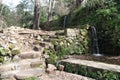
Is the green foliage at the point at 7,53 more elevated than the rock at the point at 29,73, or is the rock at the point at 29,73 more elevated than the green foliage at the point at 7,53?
the green foliage at the point at 7,53

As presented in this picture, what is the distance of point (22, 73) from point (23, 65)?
38cm

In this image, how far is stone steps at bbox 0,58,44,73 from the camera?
Answer: 176 inches

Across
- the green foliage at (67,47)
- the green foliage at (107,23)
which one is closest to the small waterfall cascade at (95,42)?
the green foliage at (107,23)

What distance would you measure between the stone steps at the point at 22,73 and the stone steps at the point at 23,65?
131 mm

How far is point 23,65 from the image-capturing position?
4742 mm

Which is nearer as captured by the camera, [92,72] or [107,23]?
[92,72]

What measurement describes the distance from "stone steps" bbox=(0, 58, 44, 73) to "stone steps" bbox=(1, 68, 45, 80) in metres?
0.13

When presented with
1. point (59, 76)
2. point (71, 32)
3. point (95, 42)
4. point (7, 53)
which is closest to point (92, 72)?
point (59, 76)

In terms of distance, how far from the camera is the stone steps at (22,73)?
420 cm

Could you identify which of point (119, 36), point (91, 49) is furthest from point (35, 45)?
point (119, 36)

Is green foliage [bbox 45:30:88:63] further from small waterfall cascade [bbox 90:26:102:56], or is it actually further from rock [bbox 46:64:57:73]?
rock [bbox 46:64:57:73]

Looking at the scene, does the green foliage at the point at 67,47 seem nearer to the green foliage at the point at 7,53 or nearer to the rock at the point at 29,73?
the rock at the point at 29,73

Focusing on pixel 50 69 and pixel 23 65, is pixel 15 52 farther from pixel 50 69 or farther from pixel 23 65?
pixel 50 69

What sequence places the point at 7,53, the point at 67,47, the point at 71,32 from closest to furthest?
1. the point at 7,53
2. the point at 67,47
3. the point at 71,32
